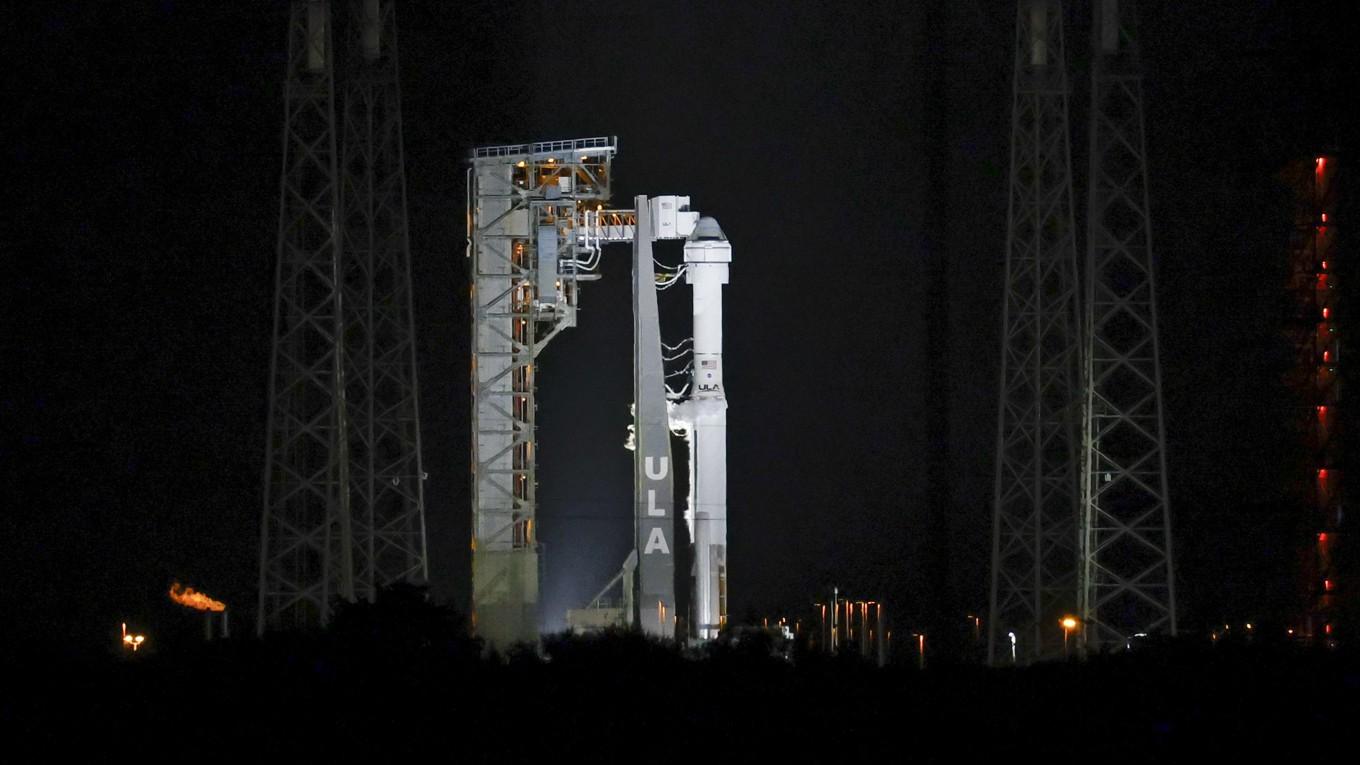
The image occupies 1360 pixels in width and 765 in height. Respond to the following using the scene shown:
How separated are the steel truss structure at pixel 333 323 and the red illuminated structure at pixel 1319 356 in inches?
629

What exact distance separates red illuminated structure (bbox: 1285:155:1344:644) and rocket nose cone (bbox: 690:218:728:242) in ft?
36.1

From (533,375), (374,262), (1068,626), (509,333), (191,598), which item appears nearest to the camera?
(1068,626)

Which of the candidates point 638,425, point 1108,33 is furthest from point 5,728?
point 638,425

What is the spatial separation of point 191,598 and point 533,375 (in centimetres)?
767

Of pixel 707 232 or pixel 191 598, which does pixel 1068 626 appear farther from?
pixel 191 598

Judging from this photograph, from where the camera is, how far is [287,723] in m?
26.5

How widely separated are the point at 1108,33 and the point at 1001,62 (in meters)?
10.2

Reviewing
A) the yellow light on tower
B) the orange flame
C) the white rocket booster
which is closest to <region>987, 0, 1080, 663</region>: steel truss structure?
the yellow light on tower

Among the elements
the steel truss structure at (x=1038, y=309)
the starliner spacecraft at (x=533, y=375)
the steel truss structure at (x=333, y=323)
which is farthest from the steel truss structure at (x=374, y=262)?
the steel truss structure at (x=1038, y=309)

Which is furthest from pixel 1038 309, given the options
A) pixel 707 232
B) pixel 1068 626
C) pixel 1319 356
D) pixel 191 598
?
pixel 191 598

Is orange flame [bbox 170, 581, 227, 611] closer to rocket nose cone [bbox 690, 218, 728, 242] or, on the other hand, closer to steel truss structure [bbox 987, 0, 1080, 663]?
rocket nose cone [bbox 690, 218, 728, 242]

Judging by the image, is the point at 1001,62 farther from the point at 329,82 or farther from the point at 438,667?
the point at 438,667

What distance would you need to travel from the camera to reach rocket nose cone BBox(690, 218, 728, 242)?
4906cm

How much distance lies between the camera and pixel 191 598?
4584 centimetres
